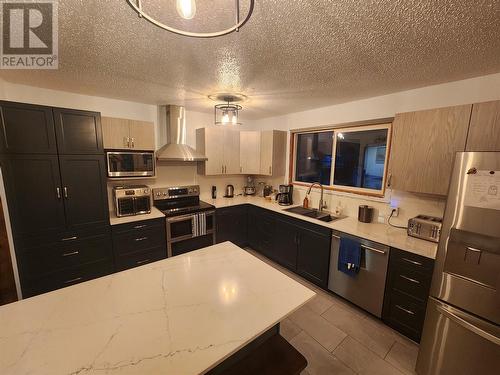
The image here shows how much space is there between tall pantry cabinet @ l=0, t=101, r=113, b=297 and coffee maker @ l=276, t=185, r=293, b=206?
2463 mm

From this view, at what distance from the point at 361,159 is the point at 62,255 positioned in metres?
3.75

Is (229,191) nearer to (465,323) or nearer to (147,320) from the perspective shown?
(147,320)

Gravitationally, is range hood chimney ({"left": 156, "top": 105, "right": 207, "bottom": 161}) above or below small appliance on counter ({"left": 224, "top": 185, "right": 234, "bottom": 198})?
above

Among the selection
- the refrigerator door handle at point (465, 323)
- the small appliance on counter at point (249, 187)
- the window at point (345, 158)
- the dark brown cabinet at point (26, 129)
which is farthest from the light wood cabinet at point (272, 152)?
the dark brown cabinet at point (26, 129)

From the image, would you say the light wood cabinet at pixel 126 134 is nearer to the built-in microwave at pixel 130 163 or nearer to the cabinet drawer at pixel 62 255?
the built-in microwave at pixel 130 163

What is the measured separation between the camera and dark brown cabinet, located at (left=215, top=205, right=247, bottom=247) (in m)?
3.35

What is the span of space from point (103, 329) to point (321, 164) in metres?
3.16

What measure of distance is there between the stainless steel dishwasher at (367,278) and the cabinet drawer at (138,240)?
2216 mm

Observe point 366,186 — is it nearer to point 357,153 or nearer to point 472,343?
point 357,153

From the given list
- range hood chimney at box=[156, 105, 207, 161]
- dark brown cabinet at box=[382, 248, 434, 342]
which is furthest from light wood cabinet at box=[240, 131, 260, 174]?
dark brown cabinet at box=[382, 248, 434, 342]

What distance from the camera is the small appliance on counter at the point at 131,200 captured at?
2.61m

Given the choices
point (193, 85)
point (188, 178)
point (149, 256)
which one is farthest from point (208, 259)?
point (188, 178)

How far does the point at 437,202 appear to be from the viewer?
2109 millimetres

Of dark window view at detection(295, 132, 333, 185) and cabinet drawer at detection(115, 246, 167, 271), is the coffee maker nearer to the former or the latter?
dark window view at detection(295, 132, 333, 185)
